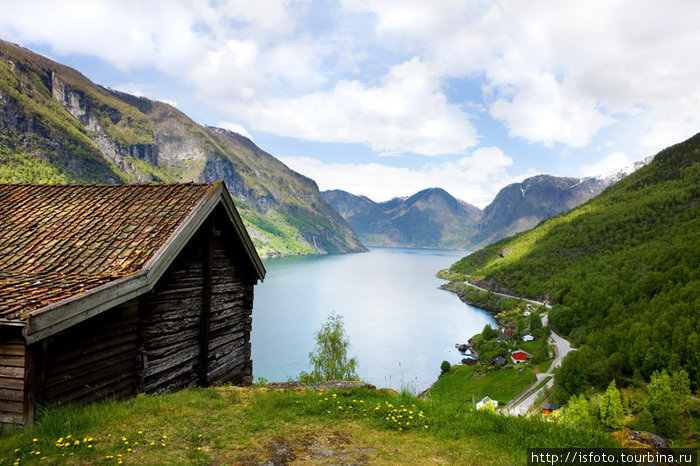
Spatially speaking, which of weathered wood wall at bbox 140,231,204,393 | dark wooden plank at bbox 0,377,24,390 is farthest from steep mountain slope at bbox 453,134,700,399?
dark wooden plank at bbox 0,377,24,390

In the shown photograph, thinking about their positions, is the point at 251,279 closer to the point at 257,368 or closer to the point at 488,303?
the point at 257,368

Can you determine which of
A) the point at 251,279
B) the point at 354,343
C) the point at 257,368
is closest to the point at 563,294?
the point at 354,343

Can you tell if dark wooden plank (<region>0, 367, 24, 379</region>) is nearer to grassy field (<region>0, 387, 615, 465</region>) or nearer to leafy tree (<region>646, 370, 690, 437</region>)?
grassy field (<region>0, 387, 615, 465</region>)

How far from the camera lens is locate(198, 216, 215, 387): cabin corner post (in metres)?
Answer: 12.9

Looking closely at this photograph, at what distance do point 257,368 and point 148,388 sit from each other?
63293 millimetres

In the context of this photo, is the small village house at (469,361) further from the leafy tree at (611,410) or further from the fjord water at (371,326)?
the leafy tree at (611,410)

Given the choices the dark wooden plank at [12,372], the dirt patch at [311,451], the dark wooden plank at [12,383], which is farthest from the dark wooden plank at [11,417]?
the dirt patch at [311,451]

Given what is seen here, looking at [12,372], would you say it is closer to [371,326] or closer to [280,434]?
[280,434]

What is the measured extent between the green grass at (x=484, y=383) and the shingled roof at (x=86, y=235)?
65.1 m

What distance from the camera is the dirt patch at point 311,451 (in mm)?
6738

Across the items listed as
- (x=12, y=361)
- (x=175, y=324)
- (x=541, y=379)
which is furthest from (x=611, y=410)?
(x=12, y=361)

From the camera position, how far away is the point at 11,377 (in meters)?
7.54

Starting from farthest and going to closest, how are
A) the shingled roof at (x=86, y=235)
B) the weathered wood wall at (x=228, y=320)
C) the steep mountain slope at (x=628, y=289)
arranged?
the steep mountain slope at (x=628, y=289) → the weathered wood wall at (x=228, y=320) → the shingled roof at (x=86, y=235)

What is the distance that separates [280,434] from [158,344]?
506cm
